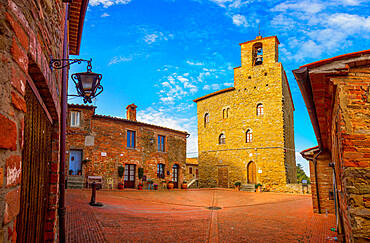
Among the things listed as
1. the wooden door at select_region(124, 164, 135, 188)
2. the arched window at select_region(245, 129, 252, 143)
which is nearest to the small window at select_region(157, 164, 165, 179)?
the wooden door at select_region(124, 164, 135, 188)

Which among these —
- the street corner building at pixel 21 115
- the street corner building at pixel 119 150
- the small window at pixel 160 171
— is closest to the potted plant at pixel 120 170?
the street corner building at pixel 119 150

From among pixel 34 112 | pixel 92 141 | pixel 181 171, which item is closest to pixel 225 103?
pixel 181 171

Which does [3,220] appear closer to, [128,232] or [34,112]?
[34,112]

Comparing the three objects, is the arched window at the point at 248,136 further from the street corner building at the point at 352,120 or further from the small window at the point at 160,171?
the street corner building at the point at 352,120

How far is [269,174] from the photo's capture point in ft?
74.7

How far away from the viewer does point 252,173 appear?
78.8ft

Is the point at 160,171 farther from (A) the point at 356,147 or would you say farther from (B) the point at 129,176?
(A) the point at 356,147

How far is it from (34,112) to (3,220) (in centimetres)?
148

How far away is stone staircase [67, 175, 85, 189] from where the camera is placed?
1731 cm

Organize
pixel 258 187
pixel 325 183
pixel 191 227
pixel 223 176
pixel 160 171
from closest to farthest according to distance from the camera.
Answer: pixel 191 227 < pixel 325 183 < pixel 258 187 < pixel 160 171 < pixel 223 176

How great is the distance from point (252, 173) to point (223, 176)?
10.2 ft

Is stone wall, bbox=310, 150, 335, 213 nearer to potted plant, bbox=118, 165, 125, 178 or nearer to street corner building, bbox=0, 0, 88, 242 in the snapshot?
street corner building, bbox=0, 0, 88, 242

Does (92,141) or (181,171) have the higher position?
(92,141)

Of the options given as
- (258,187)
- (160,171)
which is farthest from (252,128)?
(160,171)
